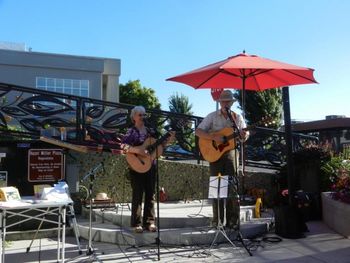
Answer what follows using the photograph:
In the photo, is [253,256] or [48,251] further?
[48,251]

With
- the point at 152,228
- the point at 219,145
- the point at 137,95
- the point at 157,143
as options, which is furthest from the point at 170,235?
the point at 137,95

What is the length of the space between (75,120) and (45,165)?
3.55 ft

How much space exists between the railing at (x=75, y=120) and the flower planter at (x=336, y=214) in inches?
85.3

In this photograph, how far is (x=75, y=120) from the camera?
29.3 ft

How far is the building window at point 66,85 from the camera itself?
3180 centimetres

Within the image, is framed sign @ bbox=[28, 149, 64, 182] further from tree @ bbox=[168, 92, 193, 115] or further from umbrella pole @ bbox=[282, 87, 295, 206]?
tree @ bbox=[168, 92, 193, 115]

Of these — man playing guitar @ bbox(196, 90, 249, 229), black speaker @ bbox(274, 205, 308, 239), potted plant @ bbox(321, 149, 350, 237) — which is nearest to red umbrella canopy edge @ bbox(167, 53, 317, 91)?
man playing guitar @ bbox(196, 90, 249, 229)

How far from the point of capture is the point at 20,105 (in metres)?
8.42

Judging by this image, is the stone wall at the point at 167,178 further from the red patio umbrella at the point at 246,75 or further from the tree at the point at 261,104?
the tree at the point at 261,104

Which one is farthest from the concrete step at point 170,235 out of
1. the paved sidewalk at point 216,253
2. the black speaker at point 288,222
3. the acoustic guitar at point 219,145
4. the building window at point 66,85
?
the building window at point 66,85

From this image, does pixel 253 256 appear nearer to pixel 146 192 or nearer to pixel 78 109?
pixel 146 192

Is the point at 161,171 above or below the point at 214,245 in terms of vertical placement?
above

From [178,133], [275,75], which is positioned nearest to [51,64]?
[178,133]

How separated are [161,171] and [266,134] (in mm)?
2942
